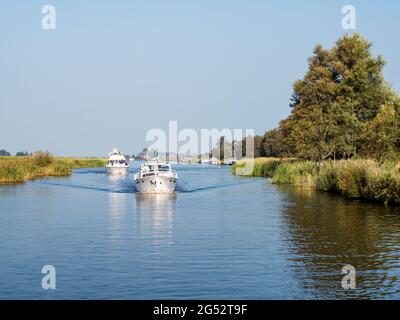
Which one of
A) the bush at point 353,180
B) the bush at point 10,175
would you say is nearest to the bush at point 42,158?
the bush at point 10,175

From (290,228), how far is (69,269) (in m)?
13.6

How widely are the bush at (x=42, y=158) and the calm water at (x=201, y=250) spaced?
5976cm

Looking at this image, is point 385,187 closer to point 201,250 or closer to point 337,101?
point 201,250

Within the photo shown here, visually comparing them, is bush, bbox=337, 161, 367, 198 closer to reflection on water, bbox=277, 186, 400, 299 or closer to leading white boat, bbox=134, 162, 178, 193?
reflection on water, bbox=277, 186, 400, 299

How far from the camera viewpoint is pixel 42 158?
10369 centimetres

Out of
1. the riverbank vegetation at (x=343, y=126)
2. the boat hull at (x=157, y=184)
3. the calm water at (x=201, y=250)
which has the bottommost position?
the calm water at (x=201, y=250)

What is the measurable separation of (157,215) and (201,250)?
14.3 meters

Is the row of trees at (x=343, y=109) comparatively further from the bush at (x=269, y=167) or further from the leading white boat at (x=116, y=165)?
the leading white boat at (x=116, y=165)

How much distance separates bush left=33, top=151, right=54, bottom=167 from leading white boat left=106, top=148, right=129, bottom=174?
19849mm

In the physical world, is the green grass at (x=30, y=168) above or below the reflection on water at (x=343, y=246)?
above

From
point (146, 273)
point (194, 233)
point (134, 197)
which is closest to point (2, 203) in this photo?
point (134, 197)

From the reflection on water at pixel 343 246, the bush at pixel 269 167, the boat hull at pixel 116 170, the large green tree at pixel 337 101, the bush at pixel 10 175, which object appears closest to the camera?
the reflection on water at pixel 343 246

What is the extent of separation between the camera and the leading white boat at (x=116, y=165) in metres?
124

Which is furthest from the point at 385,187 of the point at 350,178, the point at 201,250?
the point at 201,250
